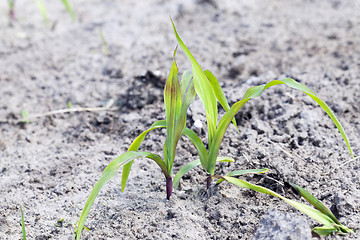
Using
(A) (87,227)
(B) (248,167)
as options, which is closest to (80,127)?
(A) (87,227)

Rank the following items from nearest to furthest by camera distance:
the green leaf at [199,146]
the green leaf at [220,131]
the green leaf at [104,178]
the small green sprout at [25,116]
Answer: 1. the green leaf at [104,178]
2. the green leaf at [220,131]
3. the green leaf at [199,146]
4. the small green sprout at [25,116]

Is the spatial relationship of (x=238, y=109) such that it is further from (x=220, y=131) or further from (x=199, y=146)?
(x=199, y=146)

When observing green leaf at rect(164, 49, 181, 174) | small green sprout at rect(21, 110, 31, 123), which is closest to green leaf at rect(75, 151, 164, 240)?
green leaf at rect(164, 49, 181, 174)

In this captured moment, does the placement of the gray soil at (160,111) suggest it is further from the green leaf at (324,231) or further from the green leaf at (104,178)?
the green leaf at (104,178)

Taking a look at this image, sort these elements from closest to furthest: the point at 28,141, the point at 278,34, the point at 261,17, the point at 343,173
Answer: the point at 343,173
the point at 28,141
the point at 278,34
the point at 261,17

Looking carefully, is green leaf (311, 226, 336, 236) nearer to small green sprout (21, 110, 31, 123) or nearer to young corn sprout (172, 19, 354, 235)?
young corn sprout (172, 19, 354, 235)

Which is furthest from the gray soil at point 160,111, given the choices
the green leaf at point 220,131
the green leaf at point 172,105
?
the green leaf at point 172,105

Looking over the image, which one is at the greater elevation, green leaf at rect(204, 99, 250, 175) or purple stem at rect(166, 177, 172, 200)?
green leaf at rect(204, 99, 250, 175)

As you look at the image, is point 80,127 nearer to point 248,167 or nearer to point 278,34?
point 248,167
